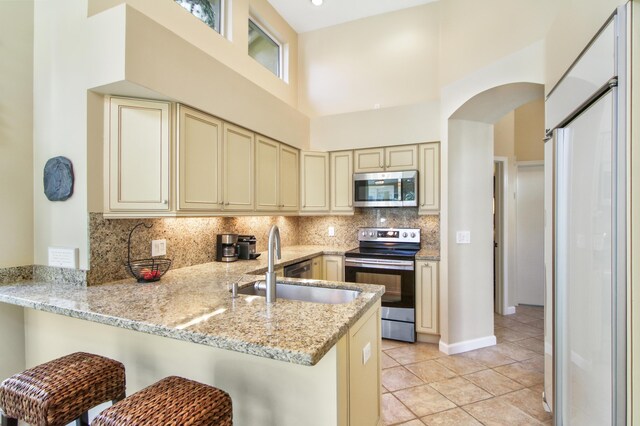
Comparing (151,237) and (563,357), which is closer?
(563,357)

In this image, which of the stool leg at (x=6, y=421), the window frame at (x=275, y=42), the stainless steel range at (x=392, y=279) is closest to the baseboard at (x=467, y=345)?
the stainless steel range at (x=392, y=279)

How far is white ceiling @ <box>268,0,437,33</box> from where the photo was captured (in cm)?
372

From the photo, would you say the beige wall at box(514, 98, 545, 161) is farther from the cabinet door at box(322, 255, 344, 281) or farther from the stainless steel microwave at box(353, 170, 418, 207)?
the cabinet door at box(322, 255, 344, 281)

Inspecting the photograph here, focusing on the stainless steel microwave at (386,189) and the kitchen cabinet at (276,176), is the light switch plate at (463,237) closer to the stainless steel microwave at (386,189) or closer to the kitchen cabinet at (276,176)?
the stainless steel microwave at (386,189)

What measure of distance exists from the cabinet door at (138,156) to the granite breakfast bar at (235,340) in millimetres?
568

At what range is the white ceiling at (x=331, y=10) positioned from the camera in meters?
3.72

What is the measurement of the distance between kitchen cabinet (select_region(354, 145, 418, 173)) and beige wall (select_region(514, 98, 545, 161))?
84.6 inches

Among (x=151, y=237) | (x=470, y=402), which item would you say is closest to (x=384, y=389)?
(x=470, y=402)

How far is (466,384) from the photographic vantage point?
2.53 m

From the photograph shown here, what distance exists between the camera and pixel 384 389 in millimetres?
2453

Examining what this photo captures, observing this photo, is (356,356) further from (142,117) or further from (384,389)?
(142,117)

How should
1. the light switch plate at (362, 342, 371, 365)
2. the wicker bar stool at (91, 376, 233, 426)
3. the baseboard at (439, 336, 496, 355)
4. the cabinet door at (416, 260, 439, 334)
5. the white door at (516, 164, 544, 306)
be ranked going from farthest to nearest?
the white door at (516, 164, 544, 306), the cabinet door at (416, 260, 439, 334), the baseboard at (439, 336, 496, 355), the light switch plate at (362, 342, 371, 365), the wicker bar stool at (91, 376, 233, 426)

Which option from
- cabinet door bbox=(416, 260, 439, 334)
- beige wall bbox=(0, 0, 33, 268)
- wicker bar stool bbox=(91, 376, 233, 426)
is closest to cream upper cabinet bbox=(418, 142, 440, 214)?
cabinet door bbox=(416, 260, 439, 334)

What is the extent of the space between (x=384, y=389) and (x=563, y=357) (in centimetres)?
132
